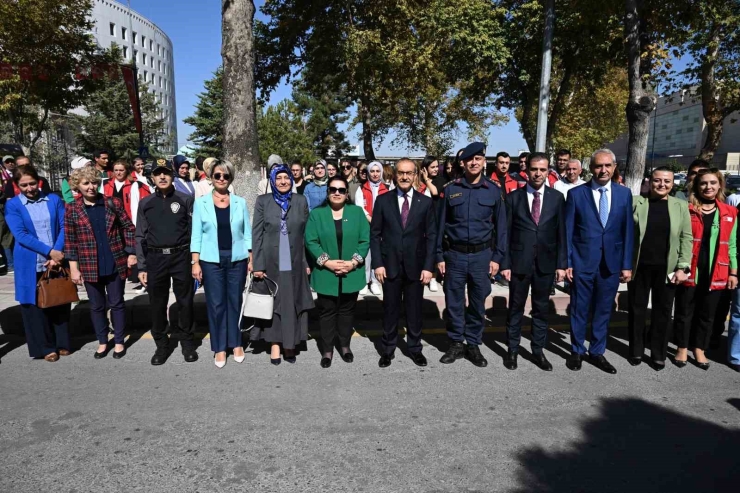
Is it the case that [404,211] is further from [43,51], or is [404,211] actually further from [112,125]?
[112,125]

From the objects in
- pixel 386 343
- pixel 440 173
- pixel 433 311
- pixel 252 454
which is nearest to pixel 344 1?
pixel 440 173

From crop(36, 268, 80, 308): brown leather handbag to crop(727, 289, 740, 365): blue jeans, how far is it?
6.44 m

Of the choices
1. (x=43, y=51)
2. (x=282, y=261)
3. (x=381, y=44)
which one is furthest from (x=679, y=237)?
(x=43, y=51)

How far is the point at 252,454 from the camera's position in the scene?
10.7 feet

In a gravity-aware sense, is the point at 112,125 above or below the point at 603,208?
above

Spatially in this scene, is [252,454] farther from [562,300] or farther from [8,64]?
[8,64]

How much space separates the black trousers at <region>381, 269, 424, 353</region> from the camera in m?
4.89

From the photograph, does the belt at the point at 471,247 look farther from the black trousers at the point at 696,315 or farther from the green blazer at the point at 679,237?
the black trousers at the point at 696,315

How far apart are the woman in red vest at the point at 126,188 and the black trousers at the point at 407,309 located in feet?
14.3

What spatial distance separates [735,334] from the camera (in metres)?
4.72

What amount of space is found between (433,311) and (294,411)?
308 centimetres

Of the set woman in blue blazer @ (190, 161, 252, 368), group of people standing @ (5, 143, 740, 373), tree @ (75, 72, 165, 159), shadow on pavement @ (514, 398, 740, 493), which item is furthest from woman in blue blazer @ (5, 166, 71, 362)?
tree @ (75, 72, 165, 159)

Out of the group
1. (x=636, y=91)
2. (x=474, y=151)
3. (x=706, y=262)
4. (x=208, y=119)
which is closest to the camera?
(x=474, y=151)

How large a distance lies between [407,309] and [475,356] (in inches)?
31.7
